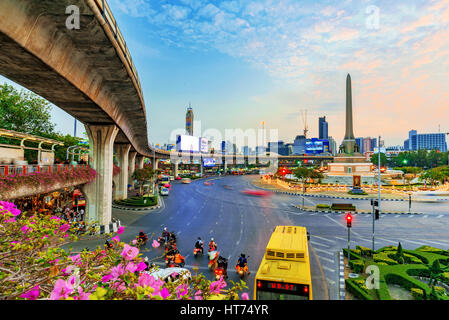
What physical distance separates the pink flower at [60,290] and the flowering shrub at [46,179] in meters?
13.6

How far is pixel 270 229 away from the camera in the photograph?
2391 centimetres

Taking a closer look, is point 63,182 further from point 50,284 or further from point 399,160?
point 399,160

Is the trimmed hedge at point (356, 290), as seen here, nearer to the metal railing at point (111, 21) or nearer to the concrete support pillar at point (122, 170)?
Answer: the metal railing at point (111, 21)

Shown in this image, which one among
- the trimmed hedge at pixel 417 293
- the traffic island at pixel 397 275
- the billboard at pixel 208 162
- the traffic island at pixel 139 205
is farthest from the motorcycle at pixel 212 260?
the billboard at pixel 208 162

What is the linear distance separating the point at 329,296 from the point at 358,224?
16.5 meters

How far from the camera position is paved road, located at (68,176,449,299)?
16.1 meters

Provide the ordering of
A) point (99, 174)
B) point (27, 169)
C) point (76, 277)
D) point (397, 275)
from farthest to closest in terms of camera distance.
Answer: point (99, 174) < point (27, 169) < point (397, 275) < point (76, 277)

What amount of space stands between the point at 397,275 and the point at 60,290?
14.9 meters

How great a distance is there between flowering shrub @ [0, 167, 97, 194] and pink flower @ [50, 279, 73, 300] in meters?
13.6

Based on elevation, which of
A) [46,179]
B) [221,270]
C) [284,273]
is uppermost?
[46,179]

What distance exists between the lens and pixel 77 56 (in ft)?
38.8

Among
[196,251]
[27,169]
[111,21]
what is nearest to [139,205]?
[196,251]

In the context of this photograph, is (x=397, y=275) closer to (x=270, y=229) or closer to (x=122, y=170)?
(x=270, y=229)
